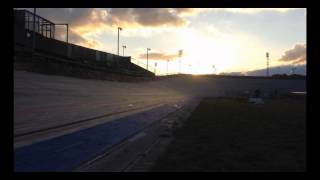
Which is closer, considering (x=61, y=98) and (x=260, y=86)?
(x=61, y=98)

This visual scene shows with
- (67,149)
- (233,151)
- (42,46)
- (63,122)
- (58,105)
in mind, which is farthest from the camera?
(42,46)

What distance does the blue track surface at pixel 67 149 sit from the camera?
1599 centimetres

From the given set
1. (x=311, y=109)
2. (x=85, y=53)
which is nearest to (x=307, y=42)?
(x=311, y=109)

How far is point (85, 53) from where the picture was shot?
8100cm

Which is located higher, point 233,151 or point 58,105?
point 58,105

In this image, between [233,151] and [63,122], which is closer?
[233,151]

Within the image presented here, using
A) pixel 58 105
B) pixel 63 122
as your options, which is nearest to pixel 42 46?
pixel 58 105

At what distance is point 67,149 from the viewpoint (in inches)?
783

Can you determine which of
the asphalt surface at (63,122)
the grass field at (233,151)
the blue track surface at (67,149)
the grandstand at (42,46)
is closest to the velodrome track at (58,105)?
the asphalt surface at (63,122)

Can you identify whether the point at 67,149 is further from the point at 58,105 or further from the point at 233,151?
the point at 58,105

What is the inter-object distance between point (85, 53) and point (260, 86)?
89.0 m

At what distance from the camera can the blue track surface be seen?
Result: 16.0 meters

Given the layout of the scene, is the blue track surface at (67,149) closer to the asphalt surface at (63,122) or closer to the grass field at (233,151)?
the asphalt surface at (63,122)

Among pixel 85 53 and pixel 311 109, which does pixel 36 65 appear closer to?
pixel 85 53
